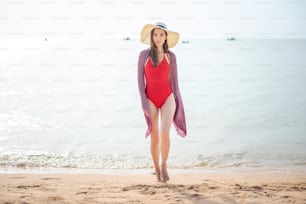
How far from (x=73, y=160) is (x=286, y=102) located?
558 cm

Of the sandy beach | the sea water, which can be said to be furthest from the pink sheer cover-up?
the sea water

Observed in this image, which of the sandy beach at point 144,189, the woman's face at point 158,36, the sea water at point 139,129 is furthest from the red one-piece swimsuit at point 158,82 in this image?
the sea water at point 139,129

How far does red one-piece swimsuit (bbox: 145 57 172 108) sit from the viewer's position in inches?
133

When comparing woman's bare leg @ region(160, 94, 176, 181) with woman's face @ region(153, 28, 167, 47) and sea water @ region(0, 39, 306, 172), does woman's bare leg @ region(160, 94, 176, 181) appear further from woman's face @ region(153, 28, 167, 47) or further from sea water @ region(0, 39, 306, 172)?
sea water @ region(0, 39, 306, 172)

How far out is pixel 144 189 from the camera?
3072mm

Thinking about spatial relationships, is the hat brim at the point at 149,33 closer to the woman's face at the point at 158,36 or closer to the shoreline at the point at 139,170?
the woman's face at the point at 158,36

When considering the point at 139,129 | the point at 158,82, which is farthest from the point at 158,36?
the point at 139,129

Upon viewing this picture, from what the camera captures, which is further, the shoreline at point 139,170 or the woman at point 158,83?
the shoreline at point 139,170

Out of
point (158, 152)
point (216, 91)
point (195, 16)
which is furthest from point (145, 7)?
point (216, 91)

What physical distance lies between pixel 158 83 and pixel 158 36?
38cm

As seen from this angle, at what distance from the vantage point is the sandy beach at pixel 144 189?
2.78m

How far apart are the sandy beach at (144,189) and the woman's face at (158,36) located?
1123mm

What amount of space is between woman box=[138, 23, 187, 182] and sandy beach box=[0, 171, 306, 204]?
365mm

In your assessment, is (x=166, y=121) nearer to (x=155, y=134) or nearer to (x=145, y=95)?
(x=155, y=134)
